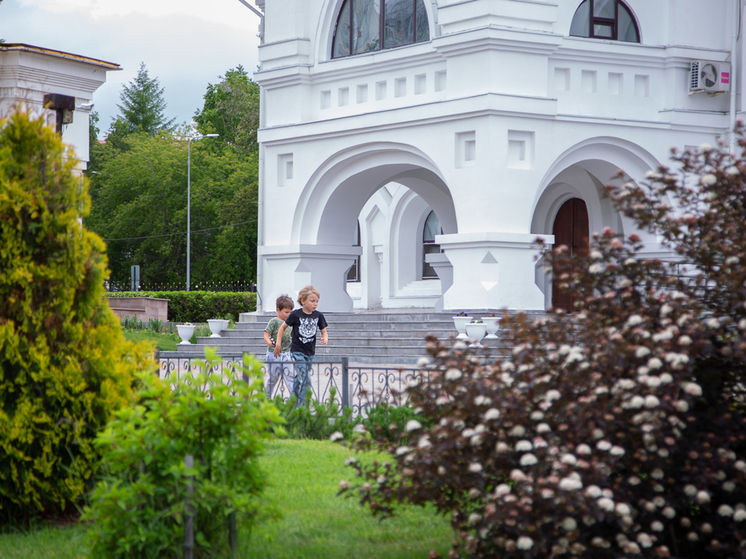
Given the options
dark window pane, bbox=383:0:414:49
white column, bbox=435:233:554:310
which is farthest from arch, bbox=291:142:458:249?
white column, bbox=435:233:554:310

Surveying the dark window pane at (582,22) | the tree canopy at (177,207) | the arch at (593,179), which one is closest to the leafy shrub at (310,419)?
the arch at (593,179)

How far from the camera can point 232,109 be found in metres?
54.5

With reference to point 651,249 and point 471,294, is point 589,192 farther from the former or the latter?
point 471,294

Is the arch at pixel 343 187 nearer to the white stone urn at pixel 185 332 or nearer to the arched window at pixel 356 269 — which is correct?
the white stone urn at pixel 185 332

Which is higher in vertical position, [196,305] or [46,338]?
[46,338]

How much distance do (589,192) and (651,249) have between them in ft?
8.97

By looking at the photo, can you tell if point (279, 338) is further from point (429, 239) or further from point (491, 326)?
point (429, 239)

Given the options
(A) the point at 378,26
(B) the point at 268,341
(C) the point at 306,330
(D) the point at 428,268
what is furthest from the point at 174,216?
(C) the point at 306,330

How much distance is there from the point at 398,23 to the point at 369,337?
20.6 feet

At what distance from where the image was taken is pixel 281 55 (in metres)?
19.4

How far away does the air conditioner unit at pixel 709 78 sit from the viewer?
17.5m

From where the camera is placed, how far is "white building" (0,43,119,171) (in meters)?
10.9

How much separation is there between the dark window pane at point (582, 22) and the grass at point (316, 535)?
1283 centimetres

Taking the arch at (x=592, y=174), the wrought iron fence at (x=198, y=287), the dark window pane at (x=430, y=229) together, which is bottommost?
the wrought iron fence at (x=198, y=287)
